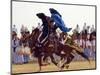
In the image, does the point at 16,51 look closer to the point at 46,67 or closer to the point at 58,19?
the point at 46,67

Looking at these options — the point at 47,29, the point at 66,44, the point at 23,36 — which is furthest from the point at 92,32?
the point at 23,36

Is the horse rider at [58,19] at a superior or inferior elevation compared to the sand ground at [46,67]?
superior

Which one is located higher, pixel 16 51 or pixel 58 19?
pixel 58 19

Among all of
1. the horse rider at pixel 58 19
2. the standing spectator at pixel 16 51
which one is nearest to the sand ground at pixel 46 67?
the standing spectator at pixel 16 51

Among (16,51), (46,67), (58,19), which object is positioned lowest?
(46,67)

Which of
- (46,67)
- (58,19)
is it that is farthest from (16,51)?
(58,19)

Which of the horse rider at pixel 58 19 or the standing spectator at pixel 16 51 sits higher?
the horse rider at pixel 58 19

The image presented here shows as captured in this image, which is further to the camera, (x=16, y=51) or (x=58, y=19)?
(x=58, y=19)

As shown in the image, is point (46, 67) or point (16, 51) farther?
point (46, 67)

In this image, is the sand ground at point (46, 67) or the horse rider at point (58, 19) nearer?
the sand ground at point (46, 67)

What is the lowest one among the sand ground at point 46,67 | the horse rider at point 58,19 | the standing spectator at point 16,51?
the sand ground at point 46,67

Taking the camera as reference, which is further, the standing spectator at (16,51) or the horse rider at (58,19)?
the horse rider at (58,19)

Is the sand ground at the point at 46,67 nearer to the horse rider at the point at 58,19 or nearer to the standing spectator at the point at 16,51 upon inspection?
the standing spectator at the point at 16,51

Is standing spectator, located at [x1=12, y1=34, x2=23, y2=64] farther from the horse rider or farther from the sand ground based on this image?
the horse rider
